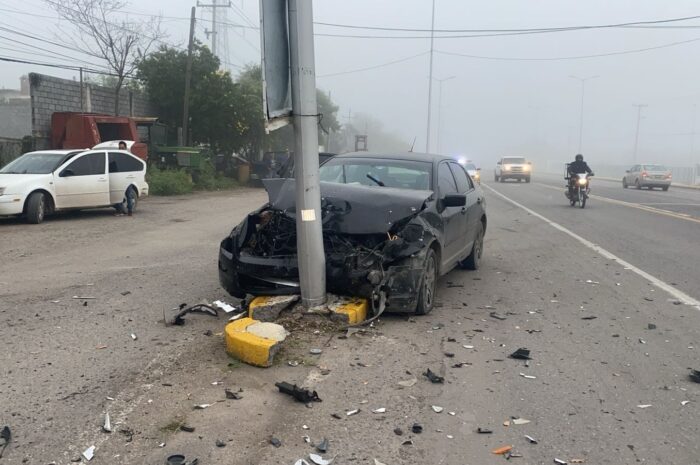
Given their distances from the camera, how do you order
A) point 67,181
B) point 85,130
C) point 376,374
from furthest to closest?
1. point 85,130
2. point 67,181
3. point 376,374

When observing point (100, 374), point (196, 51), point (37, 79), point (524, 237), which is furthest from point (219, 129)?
point (100, 374)

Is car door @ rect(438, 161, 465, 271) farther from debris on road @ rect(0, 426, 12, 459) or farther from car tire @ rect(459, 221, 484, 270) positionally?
debris on road @ rect(0, 426, 12, 459)

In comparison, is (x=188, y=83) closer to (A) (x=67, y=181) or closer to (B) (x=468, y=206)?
(A) (x=67, y=181)

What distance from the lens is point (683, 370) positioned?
4.73m

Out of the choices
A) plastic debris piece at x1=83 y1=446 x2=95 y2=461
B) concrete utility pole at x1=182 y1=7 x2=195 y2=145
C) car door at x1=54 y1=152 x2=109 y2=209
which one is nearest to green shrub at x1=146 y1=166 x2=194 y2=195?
concrete utility pole at x1=182 y1=7 x2=195 y2=145

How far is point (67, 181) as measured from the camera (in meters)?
13.7

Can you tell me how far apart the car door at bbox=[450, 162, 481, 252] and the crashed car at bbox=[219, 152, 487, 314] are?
919mm

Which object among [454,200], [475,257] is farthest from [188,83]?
[454,200]

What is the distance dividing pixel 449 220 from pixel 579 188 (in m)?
14.2

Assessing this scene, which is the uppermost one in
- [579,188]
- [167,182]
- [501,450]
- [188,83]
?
[188,83]

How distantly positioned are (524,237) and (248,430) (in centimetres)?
977

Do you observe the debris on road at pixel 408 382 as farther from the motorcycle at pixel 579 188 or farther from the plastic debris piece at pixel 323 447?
the motorcycle at pixel 579 188

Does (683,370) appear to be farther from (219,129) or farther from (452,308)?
(219,129)

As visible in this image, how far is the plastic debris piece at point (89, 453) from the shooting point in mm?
3240
